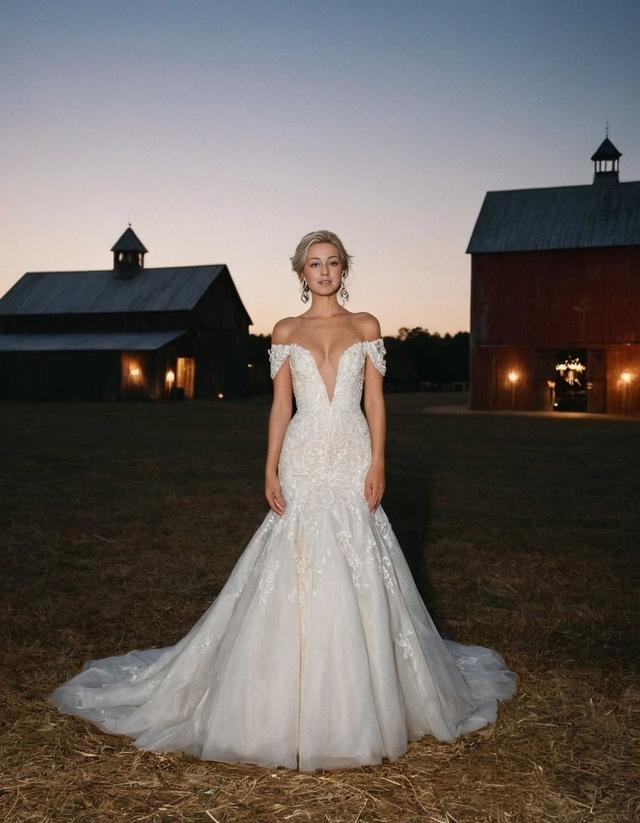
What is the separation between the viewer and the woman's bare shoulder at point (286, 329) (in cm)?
429

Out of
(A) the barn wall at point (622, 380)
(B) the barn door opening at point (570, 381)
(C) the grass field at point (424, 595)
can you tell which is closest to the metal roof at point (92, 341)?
(B) the barn door opening at point (570, 381)

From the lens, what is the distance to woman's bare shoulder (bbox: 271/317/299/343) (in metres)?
4.29

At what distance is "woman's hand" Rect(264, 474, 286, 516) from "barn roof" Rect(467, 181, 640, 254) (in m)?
30.1

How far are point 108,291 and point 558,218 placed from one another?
24.1 meters

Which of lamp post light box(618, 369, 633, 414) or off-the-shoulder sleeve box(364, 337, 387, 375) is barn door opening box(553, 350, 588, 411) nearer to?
lamp post light box(618, 369, 633, 414)

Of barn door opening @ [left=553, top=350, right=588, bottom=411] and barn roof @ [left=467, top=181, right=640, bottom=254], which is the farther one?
barn door opening @ [left=553, top=350, right=588, bottom=411]

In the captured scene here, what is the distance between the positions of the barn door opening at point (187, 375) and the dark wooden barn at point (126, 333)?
5cm

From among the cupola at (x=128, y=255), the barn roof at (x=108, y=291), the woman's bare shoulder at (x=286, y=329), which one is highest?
the cupola at (x=128, y=255)

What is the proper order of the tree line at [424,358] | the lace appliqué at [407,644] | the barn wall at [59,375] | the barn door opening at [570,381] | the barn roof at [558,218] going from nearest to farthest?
the lace appliqué at [407,644] → the barn roof at [558,218] → the barn door opening at [570,381] → the barn wall at [59,375] → the tree line at [424,358]

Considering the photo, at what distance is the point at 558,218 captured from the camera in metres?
33.2

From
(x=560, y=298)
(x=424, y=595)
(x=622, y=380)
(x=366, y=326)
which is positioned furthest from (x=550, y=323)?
(x=366, y=326)

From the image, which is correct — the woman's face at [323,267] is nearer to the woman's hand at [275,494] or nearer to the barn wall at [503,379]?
the woman's hand at [275,494]

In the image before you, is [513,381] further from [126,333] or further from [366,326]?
[366,326]

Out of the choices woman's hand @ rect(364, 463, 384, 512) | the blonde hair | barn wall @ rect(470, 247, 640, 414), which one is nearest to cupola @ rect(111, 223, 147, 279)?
barn wall @ rect(470, 247, 640, 414)
